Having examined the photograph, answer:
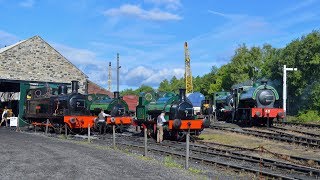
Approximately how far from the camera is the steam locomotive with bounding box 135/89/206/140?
2177 centimetres

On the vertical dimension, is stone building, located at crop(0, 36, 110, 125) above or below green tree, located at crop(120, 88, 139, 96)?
below

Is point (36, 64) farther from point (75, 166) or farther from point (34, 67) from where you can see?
point (75, 166)

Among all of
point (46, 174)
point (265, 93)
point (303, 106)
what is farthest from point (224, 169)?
point (303, 106)

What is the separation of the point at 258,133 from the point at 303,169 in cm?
1292

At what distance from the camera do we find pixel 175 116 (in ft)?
71.9

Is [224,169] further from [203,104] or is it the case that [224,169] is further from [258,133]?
[203,104]

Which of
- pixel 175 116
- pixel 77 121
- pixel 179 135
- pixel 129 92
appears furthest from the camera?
pixel 129 92

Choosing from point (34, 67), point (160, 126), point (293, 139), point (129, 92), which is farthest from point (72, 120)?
point (129, 92)

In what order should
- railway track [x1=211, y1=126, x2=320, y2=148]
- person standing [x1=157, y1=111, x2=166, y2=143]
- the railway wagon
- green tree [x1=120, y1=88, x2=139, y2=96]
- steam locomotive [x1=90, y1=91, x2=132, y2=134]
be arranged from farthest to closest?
green tree [x1=120, y1=88, x2=139, y2=96], the railway wagon, steam locomotive [x1=90, y1=91, x2=132, y2=134], person standing [x1=157, y1=111, x2=166, y2=143], railway track [x1=211, y1=126, x2=320, y2=148]

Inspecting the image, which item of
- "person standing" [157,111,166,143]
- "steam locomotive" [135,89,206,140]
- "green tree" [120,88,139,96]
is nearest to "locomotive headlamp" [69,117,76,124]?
"steam locomotive" [135,89,206,140]

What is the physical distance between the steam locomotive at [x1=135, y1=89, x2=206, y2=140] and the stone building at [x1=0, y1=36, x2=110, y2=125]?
14999 mm

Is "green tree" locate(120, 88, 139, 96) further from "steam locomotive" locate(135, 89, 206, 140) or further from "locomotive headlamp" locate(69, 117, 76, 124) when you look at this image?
"steam locomotive" locate(135, 89, 206, 140)

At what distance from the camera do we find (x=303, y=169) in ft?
39.6

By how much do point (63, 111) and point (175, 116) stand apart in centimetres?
796
